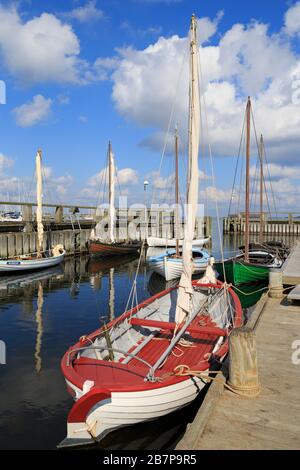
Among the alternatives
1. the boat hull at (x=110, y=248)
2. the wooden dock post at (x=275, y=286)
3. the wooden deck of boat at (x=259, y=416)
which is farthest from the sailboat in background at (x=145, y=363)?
the boat hull at (x=110, y=248)

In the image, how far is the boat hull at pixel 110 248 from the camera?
41.2 meters

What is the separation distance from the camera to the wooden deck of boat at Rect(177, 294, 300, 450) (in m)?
5.49

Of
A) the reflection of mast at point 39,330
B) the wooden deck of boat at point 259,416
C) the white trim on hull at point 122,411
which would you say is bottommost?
the reflection of mast at point 39,330

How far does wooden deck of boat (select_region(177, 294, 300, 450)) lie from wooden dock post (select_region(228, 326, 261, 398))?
19 cm

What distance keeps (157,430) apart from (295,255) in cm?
2168

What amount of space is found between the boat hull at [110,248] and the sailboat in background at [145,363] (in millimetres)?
28580

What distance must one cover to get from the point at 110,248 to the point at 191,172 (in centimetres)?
3285

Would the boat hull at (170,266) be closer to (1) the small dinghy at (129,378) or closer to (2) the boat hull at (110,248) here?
(2) the boat hull at (110,248)

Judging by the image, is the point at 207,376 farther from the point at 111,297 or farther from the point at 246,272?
the point at 246,272

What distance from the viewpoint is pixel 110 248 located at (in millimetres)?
42531

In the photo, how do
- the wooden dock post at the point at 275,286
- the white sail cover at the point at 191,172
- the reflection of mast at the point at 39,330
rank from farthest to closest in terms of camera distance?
the wooden dock post at the point at 275,286 < the reflection of mast at the point at 39,330 < the white sail cover at the point at 191,172

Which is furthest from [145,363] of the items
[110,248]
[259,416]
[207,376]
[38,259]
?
[110,248]

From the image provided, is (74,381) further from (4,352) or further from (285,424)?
(4,352)

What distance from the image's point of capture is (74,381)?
7395 mm
